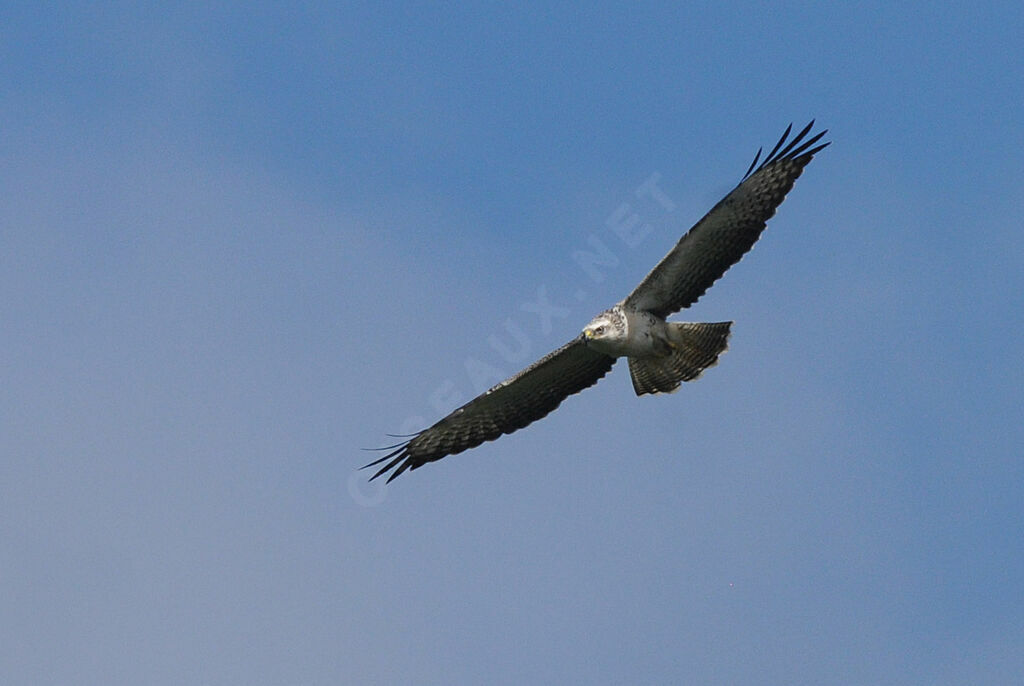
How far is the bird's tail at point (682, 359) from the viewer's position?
52.7ft

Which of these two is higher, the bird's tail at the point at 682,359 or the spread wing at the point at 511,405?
the spread wing at the point at 511,405

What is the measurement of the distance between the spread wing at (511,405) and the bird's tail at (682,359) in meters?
0.54

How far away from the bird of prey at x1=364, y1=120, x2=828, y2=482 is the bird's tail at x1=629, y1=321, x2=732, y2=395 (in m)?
0.01

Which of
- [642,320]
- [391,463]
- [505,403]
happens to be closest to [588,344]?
[642,320]

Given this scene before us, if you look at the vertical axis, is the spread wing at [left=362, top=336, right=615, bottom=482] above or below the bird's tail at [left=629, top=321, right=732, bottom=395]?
above

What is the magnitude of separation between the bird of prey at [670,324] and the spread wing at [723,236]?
0.03ft

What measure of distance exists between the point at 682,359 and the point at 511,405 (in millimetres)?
2045

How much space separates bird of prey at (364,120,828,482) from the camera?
617 inches

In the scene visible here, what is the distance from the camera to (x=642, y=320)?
15945mm

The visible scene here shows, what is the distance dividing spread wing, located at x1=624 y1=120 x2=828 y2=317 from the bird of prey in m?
0.01

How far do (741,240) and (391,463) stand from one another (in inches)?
187

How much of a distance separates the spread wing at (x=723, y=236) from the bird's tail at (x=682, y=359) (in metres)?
0.31

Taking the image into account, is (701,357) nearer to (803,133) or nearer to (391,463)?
(803,133)

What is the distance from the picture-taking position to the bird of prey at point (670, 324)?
15.7 m
